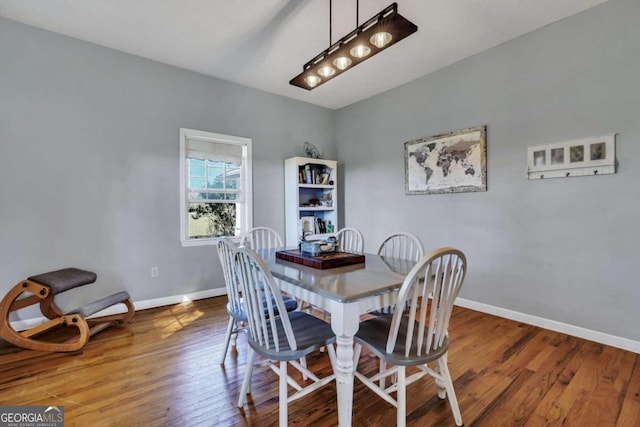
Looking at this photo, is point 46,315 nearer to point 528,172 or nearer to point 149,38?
point 149,38

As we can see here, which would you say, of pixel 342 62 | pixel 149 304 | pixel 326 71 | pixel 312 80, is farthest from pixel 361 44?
pixel 149 304

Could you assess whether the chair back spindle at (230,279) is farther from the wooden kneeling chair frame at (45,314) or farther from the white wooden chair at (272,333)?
the wooden kneeling chair frame at (45,314)

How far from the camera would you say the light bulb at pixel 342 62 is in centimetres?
196

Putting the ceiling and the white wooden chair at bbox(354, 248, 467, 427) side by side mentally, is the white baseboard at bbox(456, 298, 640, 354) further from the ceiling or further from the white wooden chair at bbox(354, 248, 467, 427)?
the ceiling

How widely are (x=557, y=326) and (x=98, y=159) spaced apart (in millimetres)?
4662

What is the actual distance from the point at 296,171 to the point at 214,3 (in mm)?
2119

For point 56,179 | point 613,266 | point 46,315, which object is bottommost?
point 46,315

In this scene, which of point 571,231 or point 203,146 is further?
point 203,146

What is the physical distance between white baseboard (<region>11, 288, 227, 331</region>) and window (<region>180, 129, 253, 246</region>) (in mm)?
615

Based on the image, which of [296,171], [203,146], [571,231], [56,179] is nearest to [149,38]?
[203,146]

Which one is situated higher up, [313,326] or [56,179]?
[56,179]

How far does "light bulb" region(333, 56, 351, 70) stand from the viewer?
1.96m

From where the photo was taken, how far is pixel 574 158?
2.49m

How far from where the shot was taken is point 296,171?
4070mm
